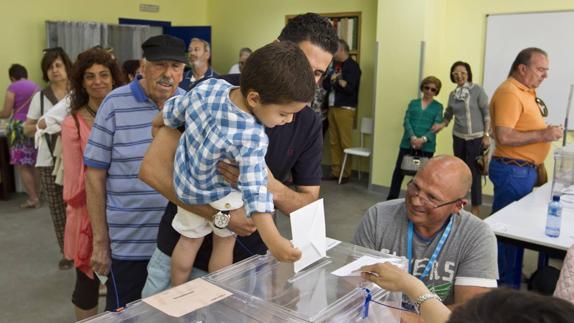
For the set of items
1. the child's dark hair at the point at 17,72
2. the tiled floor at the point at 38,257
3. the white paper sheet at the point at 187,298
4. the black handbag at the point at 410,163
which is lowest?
the tiled floor at the point at 38,257

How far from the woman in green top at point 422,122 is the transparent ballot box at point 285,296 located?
4549 millimetres

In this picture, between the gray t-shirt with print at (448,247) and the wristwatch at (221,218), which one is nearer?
the wristwatch at (221,218)

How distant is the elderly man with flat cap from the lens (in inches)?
73.8

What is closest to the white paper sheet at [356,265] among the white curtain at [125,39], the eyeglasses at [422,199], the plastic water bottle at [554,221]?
the eyeglasses at [422,199]

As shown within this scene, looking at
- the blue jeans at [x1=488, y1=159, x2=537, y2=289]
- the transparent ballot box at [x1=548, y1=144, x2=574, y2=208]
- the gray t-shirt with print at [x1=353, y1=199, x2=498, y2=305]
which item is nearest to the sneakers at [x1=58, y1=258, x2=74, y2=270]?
the gray t-shirt with print at [x1=353, y1=199, x2=498, y2=305]

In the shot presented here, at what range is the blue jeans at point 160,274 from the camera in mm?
1518

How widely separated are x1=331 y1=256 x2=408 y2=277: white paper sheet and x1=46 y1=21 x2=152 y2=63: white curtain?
251 inches

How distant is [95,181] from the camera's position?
1.92 meters

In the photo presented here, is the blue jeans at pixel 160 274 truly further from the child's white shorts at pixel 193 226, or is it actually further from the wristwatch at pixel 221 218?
the wristwatch at pixel 221 218

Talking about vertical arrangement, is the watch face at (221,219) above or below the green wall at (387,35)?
below

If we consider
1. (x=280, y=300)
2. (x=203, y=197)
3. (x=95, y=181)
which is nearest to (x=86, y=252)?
(x=95, y=181)

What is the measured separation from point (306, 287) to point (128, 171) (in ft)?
3.32

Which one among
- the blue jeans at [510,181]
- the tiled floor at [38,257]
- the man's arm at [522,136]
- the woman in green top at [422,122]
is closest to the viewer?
the tiled floor at [38,257]

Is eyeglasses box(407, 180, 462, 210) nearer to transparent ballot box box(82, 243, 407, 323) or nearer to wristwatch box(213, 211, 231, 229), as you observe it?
transparent ballot box box(82, 243, 407, 323)
